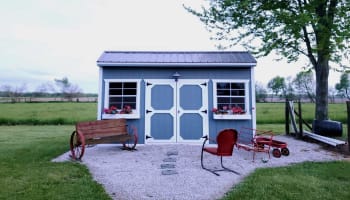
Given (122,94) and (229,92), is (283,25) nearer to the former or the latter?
(229,92)

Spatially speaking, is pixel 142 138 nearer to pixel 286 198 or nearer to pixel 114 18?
pixel 286 198

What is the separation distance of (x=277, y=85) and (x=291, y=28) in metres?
18.3

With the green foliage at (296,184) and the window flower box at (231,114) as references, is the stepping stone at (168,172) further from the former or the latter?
the window flower box at (231,114)

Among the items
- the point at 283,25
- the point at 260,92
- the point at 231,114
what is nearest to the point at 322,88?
the point at 283,25

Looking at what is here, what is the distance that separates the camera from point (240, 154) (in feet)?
16.8

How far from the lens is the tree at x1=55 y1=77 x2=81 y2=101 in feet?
92.2

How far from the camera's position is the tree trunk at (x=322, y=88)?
7324 millimetres

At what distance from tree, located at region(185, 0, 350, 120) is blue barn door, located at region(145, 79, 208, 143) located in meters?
2.67

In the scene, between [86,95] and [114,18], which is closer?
[114,18]

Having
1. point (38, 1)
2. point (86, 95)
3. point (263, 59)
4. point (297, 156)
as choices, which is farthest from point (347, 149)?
point (86, 95)

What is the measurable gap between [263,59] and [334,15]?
2.48m

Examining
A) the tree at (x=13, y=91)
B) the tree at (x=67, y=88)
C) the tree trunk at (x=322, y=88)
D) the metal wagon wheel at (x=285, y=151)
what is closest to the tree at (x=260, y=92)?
the tree trunk at (x=322, y=88)

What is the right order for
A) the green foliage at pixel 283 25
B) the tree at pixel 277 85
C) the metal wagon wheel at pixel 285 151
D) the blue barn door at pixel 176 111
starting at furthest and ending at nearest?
the tree at pixel 277 85 < the blue barn door at pixel 176 111 < the green foliage at pixel 283 25 < the metal wagon wheel at pixel 285 151

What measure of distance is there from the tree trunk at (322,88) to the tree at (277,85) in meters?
13.8
